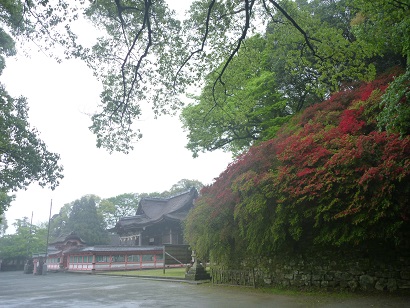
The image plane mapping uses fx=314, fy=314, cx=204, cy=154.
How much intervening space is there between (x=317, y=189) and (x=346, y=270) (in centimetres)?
262

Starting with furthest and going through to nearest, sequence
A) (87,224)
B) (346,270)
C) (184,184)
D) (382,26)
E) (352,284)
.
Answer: (184,184), (87,224), (382,26), (346,270), (352,284)

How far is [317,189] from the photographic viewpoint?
8195mm

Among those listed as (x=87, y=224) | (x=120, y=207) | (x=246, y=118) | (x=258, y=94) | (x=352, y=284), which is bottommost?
(x=352, y=284)

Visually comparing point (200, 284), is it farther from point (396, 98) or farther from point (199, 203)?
point (396, 98)

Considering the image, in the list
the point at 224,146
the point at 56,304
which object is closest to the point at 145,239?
the point at 224,146

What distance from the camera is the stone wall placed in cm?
808

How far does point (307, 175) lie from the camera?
8.80 m

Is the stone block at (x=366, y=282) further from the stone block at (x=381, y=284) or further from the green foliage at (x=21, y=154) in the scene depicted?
the green foliage at (x=21, y=154)

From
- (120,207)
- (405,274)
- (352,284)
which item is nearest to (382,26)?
(405,274)

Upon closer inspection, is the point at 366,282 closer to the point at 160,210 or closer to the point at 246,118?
the point at 246,118

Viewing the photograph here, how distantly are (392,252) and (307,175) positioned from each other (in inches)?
113

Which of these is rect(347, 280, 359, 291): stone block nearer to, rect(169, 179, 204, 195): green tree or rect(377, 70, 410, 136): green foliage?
rect(377, 70, 410, 136): green foliage

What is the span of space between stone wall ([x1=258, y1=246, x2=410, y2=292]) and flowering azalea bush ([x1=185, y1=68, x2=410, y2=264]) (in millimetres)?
517

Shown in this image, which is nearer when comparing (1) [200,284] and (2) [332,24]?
(1) [200,284]
